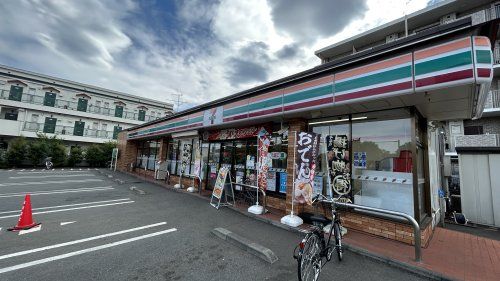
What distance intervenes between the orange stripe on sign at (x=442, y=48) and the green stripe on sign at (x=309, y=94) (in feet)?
5.59

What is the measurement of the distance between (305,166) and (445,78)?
3.18 meters

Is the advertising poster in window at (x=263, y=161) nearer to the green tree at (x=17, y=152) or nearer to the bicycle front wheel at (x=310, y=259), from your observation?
the bicycle front wheel at (x=310, y=259)

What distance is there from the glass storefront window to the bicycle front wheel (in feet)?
9.47

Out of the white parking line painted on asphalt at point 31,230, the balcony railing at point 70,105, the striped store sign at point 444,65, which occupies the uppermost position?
the balcony railing at point 70,105

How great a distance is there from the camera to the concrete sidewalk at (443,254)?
3529mm

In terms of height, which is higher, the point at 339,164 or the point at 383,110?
the point at 383,110

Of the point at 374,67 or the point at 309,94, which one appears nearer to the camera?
the point at 374,67

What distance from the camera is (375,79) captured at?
170 inches

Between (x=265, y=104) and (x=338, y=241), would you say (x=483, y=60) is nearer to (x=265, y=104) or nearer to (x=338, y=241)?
(x=338, y=241)

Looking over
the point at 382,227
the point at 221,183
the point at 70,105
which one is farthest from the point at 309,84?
the point at 70,105

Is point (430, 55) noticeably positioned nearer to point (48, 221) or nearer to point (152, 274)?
point (152, 274)

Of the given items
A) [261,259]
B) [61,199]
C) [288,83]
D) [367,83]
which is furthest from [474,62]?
[61,199]

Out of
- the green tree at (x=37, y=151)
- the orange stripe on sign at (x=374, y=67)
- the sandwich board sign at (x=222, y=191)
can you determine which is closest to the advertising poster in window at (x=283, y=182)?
the sandwich board sign at (x=222, y=191)

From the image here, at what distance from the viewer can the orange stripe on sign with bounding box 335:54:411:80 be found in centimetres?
404
